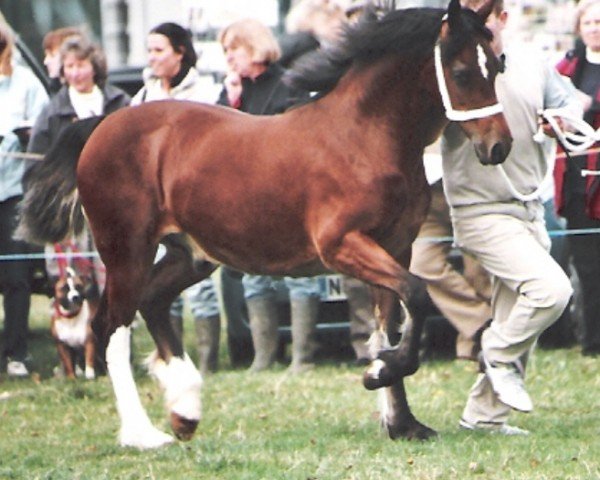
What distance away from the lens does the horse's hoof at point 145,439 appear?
31.3 ft

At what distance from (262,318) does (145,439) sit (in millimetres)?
3160

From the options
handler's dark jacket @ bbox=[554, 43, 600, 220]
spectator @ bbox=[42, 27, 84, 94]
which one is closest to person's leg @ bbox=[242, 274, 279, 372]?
handler's dark jacket @ bbox=[554, 43, 600, 220]

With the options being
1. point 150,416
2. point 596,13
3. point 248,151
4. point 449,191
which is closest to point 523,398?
point 449,191

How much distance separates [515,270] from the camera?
9.09 meters

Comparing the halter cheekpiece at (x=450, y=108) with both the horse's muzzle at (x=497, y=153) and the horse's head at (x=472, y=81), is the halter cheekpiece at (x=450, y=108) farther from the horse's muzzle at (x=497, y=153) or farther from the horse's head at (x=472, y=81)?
the horse's muzzle at (x=497, y=153)

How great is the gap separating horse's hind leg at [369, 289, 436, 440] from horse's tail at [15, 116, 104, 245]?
1916 millimetres

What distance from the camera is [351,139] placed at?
9.02 metres

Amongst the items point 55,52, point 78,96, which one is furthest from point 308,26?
point 55,52

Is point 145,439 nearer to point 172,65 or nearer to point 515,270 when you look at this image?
point 515,270

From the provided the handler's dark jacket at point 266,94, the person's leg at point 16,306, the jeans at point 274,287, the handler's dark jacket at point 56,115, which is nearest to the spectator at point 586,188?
the jeans at point 274,287

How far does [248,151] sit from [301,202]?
42 centimetres

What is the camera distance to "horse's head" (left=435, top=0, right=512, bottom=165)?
28.6 feet

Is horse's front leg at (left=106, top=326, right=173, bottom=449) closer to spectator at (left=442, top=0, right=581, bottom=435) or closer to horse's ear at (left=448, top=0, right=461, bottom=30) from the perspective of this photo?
spectator at (left=442, top=0, right=581, bottom=435)

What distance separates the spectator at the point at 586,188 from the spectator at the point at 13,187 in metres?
3.64
